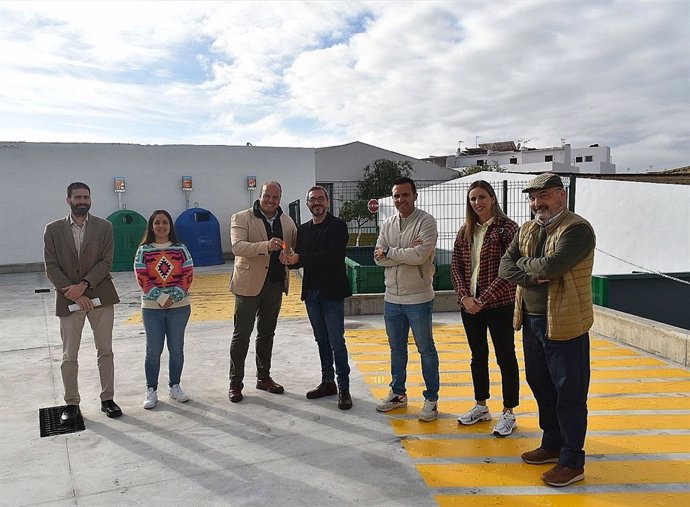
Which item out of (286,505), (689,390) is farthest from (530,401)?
(286,505)

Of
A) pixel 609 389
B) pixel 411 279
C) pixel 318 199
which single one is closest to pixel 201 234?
pixel 318 199

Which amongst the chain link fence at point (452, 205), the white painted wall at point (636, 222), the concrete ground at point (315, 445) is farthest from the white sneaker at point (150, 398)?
the white painted wall at point (636, 222)

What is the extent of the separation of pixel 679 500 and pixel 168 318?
3.85 metres

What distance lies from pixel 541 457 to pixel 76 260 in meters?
3.76

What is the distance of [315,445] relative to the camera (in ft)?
12.3

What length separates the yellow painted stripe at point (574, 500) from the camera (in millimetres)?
2955

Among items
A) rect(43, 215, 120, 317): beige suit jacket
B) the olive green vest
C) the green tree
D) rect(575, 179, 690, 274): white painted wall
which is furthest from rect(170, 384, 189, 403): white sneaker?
the green tree

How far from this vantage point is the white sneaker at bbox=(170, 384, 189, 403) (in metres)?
4.64

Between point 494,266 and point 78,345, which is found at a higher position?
point 494,266

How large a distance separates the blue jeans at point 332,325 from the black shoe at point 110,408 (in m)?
1.74

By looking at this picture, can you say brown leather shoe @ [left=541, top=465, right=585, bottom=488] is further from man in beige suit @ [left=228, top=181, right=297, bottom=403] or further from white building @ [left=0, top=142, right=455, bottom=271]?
white building @ [left=0, top=142, right=455, bottom=271]

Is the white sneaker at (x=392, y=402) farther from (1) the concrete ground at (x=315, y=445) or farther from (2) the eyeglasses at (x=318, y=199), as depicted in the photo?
(2) the eyeglasses at (x=318, y=199)

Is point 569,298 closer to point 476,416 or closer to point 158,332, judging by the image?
point 476,416

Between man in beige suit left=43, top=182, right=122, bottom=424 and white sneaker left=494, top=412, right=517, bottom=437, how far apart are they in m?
3.00
